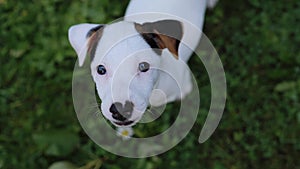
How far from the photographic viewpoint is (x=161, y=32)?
88.2 inches

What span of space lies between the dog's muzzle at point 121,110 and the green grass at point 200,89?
3.03ft

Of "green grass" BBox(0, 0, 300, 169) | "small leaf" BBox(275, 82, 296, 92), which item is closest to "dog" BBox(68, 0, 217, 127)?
"green grass" BBox(0, 0, 300, 169)

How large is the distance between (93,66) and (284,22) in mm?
1655

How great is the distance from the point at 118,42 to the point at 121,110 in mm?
288

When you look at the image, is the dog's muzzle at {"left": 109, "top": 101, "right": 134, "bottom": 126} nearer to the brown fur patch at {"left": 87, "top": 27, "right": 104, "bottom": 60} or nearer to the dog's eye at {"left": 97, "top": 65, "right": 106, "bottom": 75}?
the dog's eye at {"left": 97, "top": 65, "right": 106, "bottom": 75}

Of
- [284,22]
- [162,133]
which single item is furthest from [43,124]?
[284,22]

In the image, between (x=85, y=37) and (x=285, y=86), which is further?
(x=285, y=86)

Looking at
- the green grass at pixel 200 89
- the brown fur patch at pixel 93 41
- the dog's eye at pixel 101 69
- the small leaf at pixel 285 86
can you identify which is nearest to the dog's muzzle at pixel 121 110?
the dog's eye at pixel 101 69

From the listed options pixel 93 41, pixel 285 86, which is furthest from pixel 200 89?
pixel 93 41

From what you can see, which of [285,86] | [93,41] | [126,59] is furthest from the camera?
[285,86]

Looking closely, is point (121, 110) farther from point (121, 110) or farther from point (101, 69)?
point (101, 69)

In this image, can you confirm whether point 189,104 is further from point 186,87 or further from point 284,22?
point 284,22

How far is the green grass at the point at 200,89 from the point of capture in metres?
3.12

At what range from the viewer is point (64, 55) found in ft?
10.8
